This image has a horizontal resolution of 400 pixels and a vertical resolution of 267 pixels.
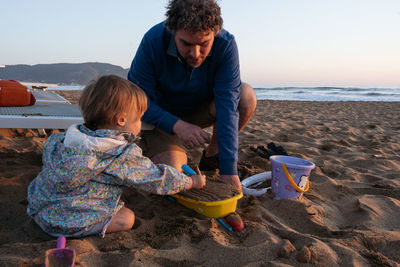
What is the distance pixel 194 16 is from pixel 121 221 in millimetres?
1208

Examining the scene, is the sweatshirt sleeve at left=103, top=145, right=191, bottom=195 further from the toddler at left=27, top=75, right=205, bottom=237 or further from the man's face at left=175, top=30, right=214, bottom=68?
the man's face at left=175, top=30, right=214, bottom=68

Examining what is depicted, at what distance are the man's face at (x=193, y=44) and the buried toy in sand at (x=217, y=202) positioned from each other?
85 cm

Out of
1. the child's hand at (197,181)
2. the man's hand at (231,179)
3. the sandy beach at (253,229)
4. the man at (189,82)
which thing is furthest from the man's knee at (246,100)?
the child's hand at (197,181)

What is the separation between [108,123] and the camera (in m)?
1.66

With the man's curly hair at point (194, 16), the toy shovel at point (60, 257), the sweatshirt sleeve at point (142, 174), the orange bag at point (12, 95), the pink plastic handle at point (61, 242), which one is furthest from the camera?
the orange bag at point (12, 95)

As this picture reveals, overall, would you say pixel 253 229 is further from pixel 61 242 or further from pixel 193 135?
pixel 61 242

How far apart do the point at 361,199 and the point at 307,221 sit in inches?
22.8

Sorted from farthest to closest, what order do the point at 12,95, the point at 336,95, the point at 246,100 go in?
the point at 336,95, the point at 12,95, the point at 246,100

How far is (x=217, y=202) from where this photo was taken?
174cm

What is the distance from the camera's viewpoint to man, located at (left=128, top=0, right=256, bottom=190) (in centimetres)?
192

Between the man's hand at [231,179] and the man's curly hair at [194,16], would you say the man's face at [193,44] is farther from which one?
the man's hand at [231,179]

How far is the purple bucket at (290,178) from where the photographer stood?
209 cm

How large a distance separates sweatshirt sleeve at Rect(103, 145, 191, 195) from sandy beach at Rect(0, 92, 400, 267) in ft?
0.78

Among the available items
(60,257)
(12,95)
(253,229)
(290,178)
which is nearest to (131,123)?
(60,257)
